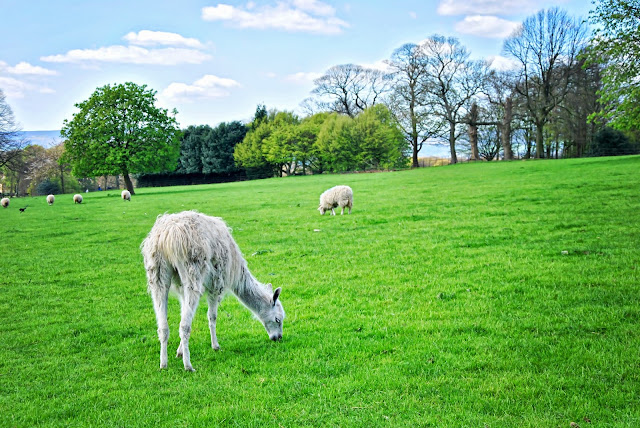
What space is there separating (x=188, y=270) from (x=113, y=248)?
10714mm

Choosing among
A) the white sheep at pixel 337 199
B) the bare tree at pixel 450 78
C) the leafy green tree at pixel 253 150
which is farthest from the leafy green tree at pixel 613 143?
the leafy green tree at pixel 253 150

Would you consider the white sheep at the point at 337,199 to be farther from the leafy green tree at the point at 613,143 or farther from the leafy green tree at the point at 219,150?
the leafy green tree at the point at 219,150

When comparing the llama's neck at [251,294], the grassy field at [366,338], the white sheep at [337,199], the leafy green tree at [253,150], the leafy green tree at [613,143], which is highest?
the leafy green tree at [253,150]

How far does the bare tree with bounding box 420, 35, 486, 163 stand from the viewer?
203 feet

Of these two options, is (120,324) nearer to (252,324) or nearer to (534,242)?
(252,324)

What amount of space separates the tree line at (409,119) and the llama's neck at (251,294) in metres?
23.9

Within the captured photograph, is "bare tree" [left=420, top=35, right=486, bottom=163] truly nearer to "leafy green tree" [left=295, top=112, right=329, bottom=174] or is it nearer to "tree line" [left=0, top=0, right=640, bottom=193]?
"tree line" [left=0, top=0, right=640, bottom=193]

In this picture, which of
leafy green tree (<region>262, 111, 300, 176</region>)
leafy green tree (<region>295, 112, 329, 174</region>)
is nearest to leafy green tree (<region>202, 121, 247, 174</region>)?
leafy green tree (<region>262, 111, 300, 176</region>)

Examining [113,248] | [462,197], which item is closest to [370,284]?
[113,248]

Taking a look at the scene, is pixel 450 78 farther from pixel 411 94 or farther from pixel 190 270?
pixel 190 270

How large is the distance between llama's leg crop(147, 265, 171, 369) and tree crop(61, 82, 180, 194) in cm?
4266

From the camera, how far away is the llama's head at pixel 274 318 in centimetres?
684

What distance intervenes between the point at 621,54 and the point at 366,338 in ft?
84.3

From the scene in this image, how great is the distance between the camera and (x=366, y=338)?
257 inches
